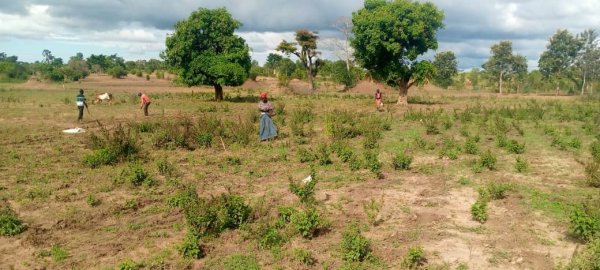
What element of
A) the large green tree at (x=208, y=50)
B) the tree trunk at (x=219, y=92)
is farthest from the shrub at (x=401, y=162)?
the tree trunk at (x=219, y=92)

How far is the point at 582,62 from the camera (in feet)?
167

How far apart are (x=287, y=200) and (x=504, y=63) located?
2197 inches

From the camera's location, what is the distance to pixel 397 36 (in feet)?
78.3

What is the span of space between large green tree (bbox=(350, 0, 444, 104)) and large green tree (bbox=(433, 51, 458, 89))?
3846 centimetres

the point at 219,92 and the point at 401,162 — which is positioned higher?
the point at 219,92

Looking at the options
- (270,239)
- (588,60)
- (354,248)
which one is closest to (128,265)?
(270,239)

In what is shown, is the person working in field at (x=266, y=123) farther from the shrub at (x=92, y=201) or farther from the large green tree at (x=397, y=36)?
the large green tree at (x=397, y=36)

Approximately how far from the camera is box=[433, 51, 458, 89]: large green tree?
61919 millimetres

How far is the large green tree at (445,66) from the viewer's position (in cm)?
6192

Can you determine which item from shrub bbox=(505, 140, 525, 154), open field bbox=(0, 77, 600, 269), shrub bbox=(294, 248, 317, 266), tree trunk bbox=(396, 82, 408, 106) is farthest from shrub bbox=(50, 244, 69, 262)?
tree trunk bbox=(396, 82, 408, 106)

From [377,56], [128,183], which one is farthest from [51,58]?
[128,183]

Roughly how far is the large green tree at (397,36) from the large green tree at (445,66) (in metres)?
38.5

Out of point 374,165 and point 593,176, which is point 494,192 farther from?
point 374,165

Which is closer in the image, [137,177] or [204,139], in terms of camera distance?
[137,177]
